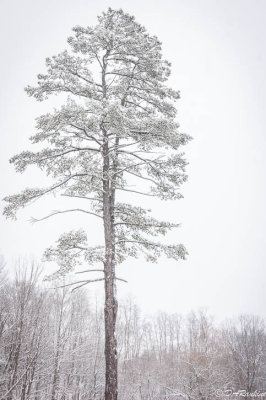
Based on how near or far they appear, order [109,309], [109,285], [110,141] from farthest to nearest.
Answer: [110,141], [109,285], [109,309]

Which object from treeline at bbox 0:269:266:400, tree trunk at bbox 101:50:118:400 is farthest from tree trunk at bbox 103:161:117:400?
treeline at bbox 0:269:266:400

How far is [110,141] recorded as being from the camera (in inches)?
362

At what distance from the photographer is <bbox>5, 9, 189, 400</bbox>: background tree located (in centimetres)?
848

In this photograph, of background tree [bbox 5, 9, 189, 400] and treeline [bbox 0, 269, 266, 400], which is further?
treeline [bbox 0, 269, 266, 400]

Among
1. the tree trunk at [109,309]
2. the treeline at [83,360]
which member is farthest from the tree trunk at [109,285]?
the treeline at [83,360]

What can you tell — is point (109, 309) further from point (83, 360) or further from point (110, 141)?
point (83, 360)

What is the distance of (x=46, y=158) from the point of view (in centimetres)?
919

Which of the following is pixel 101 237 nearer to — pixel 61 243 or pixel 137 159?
pixel 61 243

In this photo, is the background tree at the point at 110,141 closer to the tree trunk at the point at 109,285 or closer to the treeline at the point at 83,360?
the tree trunk at the point at 109,285

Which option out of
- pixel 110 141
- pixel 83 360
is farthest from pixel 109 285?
pixel 83 360

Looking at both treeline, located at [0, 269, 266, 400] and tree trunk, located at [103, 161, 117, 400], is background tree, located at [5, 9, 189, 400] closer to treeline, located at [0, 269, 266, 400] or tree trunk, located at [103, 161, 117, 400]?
tree trunk, located at [103, 161, 117, 400]

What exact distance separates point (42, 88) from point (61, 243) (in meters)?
5.05

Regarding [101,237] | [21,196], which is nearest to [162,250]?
[101,237]

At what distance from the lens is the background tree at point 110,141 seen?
8.48m
